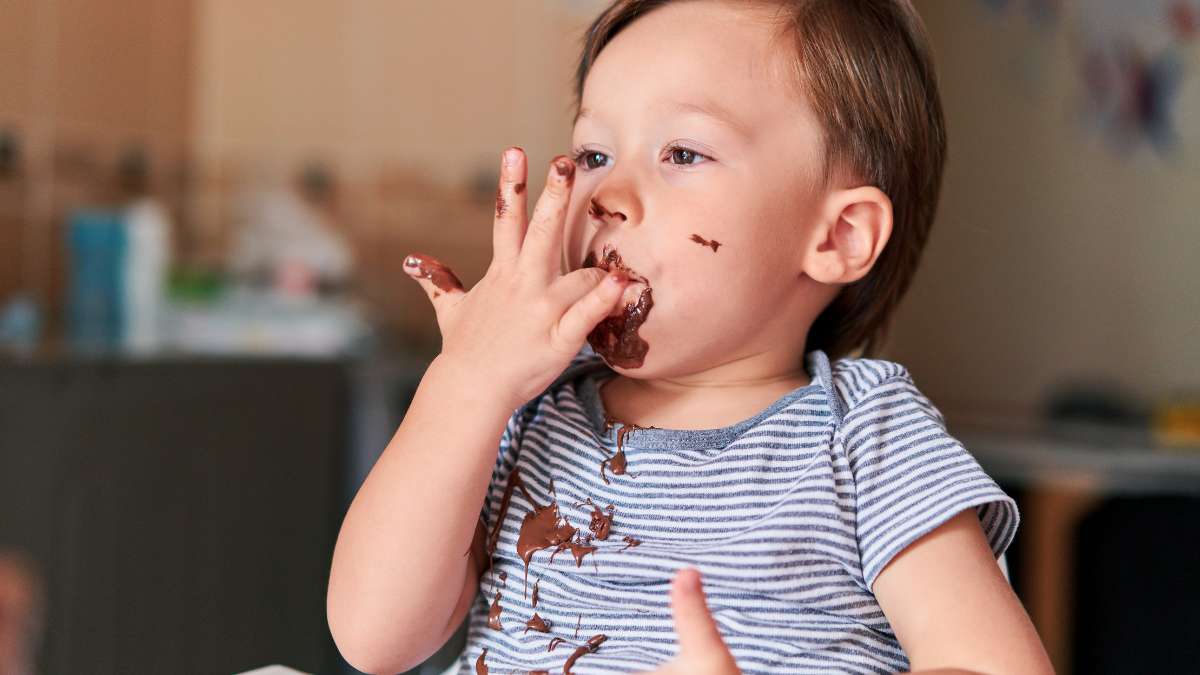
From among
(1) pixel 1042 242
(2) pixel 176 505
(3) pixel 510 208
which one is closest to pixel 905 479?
(3) pixel 510 208

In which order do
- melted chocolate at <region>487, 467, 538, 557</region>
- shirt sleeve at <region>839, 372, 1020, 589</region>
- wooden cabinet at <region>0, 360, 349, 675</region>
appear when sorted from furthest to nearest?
wooden cabinet at <region>0, 360, 349, 675</region> → melted chocolate at <region>487, 467, 538, 557</region> → shirt sleeve at <region>839, 372, 1020, 589</region>

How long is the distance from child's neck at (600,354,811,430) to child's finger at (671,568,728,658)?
8.5 inches

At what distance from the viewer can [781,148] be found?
2.63 ft

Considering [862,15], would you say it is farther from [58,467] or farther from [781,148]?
[58,467]

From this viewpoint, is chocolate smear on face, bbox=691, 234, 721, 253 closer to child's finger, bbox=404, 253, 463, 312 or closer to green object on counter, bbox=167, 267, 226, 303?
child's finger, bbox=404, 253, 463, 312

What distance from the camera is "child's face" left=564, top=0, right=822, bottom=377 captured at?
30.3 inches

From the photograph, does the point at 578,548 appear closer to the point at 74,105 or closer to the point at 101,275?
the point at 101,275

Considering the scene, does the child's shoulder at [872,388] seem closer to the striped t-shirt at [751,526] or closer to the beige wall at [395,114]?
the striped t-shirt at [751,526]

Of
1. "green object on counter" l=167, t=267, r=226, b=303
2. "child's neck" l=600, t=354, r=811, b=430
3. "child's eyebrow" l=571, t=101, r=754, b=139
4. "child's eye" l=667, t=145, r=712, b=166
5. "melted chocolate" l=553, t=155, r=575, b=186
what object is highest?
"child's eyebrow" l=571, t=101, r=754, b=139

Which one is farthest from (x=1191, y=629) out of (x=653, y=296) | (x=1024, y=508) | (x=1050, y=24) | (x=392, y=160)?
(x=392, y=160)

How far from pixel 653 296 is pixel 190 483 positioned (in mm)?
1270

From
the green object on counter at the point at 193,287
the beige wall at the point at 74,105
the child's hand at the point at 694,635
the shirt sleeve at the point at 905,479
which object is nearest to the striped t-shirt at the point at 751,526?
the shirt sleeve at the point at 905,479

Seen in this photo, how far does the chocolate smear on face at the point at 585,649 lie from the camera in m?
0.72

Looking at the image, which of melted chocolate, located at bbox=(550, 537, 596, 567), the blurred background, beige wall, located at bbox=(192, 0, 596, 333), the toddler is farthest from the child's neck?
beige wall, located at bbox=(192, 0, 596, 333)
